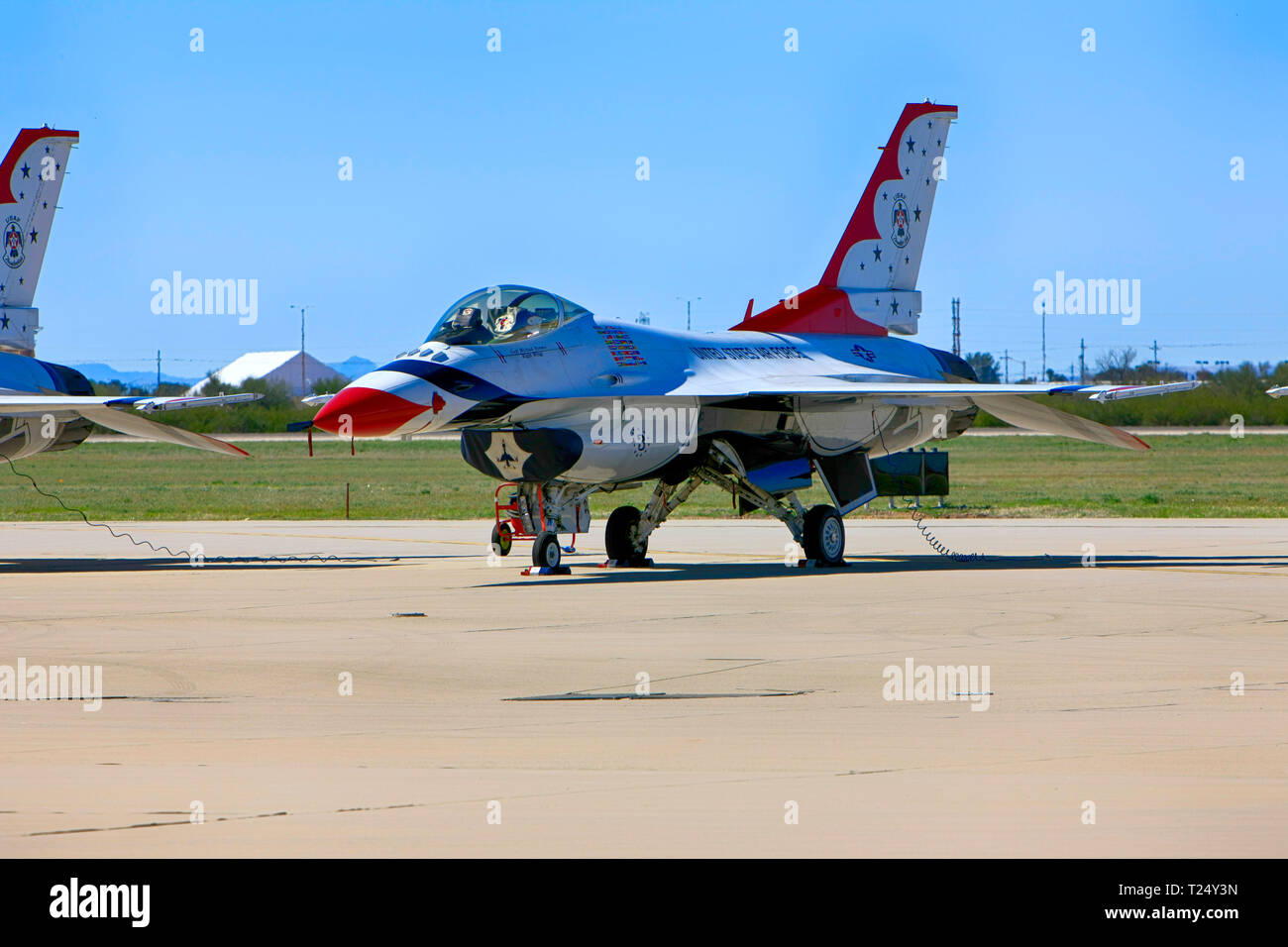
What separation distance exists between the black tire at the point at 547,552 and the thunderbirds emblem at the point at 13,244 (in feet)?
34.6

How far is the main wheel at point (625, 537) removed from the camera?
2330cm

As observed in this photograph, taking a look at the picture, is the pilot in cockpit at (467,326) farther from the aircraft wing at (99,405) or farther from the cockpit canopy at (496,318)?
the aircraft wing at (99,405)

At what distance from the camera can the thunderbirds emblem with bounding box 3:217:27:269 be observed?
82.9ft

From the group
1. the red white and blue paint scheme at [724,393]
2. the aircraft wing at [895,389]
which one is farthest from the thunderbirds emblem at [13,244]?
the aircraft wing at [895,389]

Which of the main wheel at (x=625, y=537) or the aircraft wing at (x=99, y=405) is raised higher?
the aircraft wing at (x=99, y=405)

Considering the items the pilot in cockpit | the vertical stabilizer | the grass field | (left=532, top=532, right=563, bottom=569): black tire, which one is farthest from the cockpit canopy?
the grass field

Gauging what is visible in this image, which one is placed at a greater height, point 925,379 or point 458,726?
point 925,379

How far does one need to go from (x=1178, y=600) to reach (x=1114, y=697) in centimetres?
688

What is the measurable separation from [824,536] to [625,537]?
2.99 metres

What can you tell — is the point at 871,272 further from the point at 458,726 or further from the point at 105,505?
the point at 105,505
